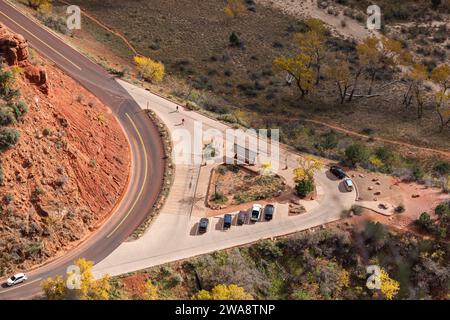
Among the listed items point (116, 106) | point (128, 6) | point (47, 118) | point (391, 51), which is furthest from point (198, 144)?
point (128, 6)

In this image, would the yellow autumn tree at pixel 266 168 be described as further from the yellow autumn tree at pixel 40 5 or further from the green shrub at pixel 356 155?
the yellow autumn tree at pixel 40 5

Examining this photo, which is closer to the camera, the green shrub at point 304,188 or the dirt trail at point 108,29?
the green shrub at point 304,188

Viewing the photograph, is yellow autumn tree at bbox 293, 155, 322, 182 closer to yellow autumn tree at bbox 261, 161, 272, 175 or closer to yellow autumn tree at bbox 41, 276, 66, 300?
yellow autumn tree at bbox 261, 161, 272, 175

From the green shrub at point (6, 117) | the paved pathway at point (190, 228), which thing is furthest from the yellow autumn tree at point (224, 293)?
the green shrub at point (6, 117)

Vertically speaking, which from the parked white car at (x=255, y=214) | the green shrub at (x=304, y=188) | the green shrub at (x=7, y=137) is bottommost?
the parked white car at (x=255, y=214)

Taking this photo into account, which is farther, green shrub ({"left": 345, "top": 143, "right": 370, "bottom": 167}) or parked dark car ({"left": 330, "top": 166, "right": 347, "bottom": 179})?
green shrub ({"left": 345, "top": 143, "right": 370, "bottom": 167})

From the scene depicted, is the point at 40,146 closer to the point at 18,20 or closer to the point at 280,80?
the point at 18,20

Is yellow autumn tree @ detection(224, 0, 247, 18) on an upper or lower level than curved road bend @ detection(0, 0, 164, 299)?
upper

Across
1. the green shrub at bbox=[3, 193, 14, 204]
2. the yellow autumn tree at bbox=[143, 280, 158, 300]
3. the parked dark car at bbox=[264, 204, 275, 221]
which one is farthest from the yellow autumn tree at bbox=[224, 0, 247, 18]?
the yellow autumn tree at bbox=[143, 280, 158, 300]
